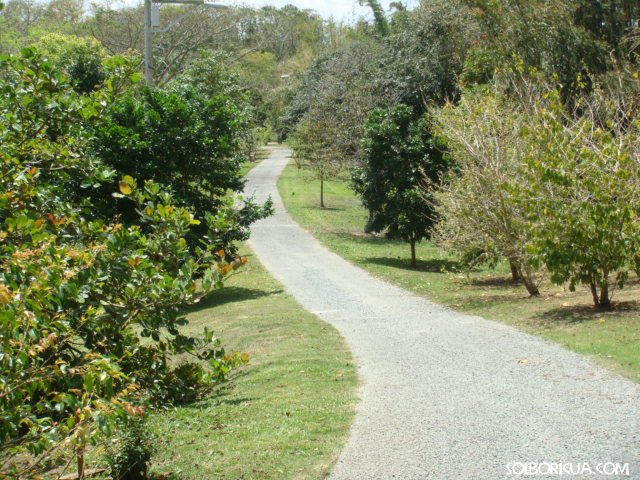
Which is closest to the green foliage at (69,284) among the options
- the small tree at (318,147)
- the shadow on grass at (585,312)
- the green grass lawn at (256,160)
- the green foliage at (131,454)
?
the green foliage at (131,454)

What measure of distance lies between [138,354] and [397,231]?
A: 1625cm

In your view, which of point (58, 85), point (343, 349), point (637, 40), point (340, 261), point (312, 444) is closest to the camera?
point (312, 444)

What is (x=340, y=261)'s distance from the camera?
23.8m

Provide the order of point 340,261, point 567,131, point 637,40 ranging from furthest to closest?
point 340,261
point 637,40
point 567,131

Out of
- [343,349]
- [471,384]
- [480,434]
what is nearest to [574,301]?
[343,349]

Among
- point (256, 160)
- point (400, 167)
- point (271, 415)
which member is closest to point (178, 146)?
point (400, 167)

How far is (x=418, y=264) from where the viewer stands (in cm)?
2516

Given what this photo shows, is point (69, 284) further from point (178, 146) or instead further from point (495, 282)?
point (495, 282)

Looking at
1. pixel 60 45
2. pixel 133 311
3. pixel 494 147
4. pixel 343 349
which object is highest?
pixel 60 45

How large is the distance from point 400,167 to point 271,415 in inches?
645

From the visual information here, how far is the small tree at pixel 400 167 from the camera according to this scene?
23562mm

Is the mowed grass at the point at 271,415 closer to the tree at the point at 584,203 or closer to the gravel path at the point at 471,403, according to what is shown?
the gravel path at the point at 471,403

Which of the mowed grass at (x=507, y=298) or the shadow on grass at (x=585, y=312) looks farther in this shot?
the shadow on grass at (x=585, y=312)

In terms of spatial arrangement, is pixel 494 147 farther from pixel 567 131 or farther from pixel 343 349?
pixel 343 349
